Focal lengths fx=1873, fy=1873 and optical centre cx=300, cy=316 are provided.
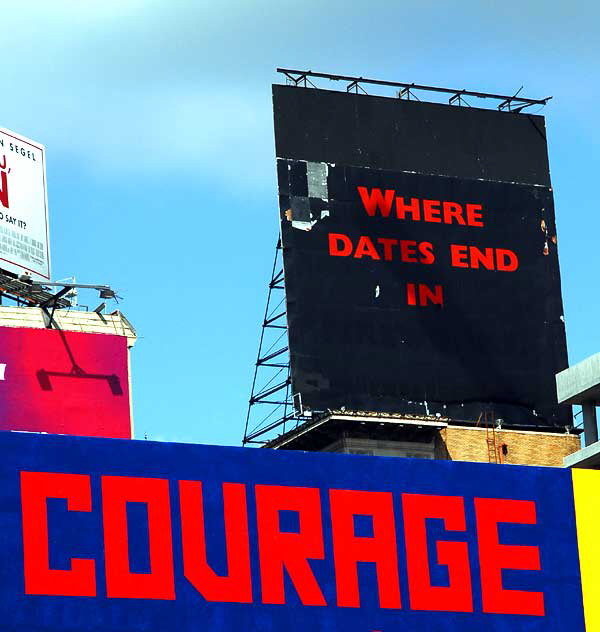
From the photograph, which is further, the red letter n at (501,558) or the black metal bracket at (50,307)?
the black metal bracket at (50,307)

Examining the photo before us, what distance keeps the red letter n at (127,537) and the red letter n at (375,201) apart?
36.5m

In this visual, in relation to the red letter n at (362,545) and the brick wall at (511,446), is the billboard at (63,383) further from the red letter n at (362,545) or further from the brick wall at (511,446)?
the red letter n at (362,545)

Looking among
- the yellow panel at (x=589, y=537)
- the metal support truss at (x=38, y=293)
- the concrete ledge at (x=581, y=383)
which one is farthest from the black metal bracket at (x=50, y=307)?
the yellow panel at (x=589, y=537)

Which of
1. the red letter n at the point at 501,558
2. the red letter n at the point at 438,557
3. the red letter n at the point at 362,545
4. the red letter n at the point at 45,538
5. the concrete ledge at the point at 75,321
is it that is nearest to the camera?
the red letter n at the point at 45,538

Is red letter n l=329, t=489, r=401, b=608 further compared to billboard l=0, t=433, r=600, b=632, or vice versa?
red letter n l=329, t=489, r=401, b=608

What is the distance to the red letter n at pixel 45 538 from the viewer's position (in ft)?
126

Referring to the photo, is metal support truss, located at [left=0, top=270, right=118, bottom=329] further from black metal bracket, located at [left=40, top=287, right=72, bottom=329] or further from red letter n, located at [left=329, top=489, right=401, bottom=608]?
red letter n, located at [left=329, top=489, right=401, bottom=608]

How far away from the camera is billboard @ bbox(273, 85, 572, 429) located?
242 feet

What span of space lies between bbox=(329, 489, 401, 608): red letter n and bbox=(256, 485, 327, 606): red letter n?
475 mm

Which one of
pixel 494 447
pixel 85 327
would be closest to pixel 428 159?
pixel 494 447

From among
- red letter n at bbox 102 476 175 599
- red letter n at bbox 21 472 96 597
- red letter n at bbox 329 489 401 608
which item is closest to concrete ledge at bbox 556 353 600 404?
red letter n at bbox 329 489 401 608

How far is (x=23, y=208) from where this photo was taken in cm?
8019

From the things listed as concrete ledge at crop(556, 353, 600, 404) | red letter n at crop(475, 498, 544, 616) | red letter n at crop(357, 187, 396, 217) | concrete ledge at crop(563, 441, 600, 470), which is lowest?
red letter n at crop(475, 498, 544, 616)

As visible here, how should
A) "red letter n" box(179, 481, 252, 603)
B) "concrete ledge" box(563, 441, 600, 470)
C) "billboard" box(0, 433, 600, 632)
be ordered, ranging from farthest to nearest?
1. "concrete ledge" box(563, 441, 600, 470)
2. "red letter n" box(179, 481, 252, 603)
3. "billboard" box(0, 433, 600, 632)
